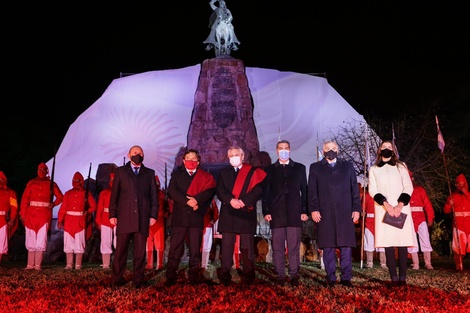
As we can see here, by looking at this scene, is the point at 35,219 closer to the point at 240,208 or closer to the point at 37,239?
the point at 37,239

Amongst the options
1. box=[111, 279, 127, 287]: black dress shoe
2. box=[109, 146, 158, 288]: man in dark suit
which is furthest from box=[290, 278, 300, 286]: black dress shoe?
box=[111, 279, 127, 287]: black dress shoe

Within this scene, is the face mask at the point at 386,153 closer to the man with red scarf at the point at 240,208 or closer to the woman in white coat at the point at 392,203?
the woman in white coat at the point at 392,203

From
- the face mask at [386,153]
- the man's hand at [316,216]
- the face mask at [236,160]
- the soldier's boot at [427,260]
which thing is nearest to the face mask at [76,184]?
the face mask at [236,160]

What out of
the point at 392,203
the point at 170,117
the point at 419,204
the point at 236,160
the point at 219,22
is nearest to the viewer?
the point at 392,203

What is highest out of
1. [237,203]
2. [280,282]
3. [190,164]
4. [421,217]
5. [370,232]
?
[190,164]

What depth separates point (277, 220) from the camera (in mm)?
6508

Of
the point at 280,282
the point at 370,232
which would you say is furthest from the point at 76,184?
the point at 370,232

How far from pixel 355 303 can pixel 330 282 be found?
6.08 feet

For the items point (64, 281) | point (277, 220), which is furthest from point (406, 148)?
point (64, 281)

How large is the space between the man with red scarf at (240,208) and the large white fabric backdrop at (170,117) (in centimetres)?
2297

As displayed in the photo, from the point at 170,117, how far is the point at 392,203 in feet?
88.0

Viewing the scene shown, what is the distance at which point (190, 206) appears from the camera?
21.1 ft

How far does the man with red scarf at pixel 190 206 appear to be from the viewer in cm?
642

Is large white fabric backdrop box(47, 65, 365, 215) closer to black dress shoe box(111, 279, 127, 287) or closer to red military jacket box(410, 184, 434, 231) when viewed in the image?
red military jacket box(410, 184, 434, 231)
